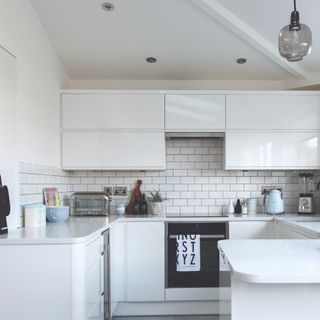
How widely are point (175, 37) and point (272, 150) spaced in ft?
4.90

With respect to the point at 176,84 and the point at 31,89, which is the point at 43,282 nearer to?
the point at 31,89

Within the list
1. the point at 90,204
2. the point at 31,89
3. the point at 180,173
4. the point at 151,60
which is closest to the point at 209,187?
the point at 180,173

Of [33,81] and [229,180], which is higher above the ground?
[33,81]

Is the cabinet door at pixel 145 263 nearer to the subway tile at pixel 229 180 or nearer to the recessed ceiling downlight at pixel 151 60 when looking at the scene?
the subway tile at pixel 229 180

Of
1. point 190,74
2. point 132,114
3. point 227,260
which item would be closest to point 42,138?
point 132,114

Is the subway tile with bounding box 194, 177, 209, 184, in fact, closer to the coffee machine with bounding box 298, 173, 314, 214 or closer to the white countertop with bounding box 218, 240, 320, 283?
the coffee machine with bounding box 298, 173, 314, 214

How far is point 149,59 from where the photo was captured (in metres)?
3.42

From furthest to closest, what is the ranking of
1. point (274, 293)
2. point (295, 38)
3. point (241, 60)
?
point (241, 60) → point (295, 38) → point (274, 293)

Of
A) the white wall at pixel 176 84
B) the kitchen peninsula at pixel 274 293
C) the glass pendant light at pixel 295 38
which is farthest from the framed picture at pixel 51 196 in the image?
the glass pendant light at pixel 295 38

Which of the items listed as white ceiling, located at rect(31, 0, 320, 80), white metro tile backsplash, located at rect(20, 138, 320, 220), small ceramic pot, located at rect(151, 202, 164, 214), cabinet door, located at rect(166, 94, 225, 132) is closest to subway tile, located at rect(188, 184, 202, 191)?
white metro tile backsplash, located at rect(20, 138, 320, 220)

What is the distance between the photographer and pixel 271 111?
11.4 ft

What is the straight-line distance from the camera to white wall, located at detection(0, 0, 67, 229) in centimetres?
235

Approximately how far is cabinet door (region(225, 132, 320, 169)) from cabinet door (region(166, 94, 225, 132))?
0.21m

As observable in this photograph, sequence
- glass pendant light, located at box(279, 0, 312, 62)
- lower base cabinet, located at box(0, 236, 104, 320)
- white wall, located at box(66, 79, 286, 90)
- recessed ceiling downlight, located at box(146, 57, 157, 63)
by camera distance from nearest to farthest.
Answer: glass pendant light, located at box(279, 0, 312, 62), lower base cabinet, located at box(0, 236, 104, 320), recessed ceiling downlight, located at box(146, 57, 157, 63), white wall, located at box(66, 79, 286, 90)
